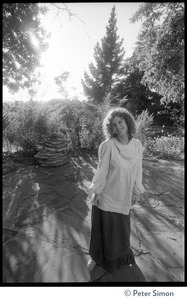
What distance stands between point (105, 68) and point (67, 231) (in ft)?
74.4

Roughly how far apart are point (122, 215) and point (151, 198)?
2.13 metres

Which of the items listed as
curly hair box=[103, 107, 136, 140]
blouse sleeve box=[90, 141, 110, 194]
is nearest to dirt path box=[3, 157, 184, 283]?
blouse sleeve box=[90, 141, 110, 194]

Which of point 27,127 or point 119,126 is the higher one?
point 27,127

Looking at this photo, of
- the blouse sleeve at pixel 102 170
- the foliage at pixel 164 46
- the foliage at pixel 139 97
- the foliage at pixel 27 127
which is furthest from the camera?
the foliage at pixel 139 97

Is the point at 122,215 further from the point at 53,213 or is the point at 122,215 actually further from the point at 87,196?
the point at 87,196

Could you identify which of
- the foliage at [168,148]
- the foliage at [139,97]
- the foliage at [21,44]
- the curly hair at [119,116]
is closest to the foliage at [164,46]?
the foliage at [168,148]

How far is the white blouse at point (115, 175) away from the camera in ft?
5.41

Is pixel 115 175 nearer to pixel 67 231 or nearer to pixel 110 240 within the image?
pixel 110 240

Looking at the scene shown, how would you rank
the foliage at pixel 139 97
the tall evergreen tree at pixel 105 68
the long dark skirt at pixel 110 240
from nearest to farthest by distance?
the long dark skirt at pixel 110 240, the foliage at pixel 139 97, the tall evergreen tree at pixel 105 68

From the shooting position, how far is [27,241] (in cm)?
216

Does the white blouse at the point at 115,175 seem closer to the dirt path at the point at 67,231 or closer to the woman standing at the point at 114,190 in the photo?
the woman standing at the point at 114,190

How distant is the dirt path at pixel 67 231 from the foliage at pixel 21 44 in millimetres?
6684

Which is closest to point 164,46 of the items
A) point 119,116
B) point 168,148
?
point 168,148

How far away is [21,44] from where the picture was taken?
34.0 feet
